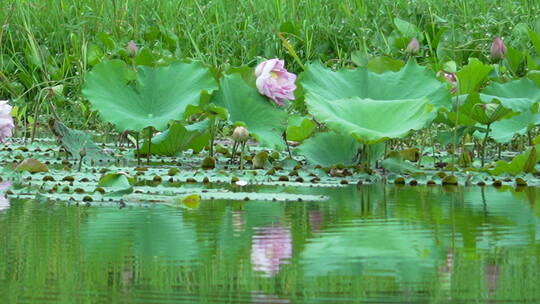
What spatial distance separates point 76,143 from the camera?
3906mm

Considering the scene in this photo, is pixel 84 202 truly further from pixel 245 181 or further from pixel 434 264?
pixel 434 264

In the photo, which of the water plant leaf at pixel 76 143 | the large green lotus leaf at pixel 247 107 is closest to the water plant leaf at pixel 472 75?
the large green lotus leaf at pixel 247 107

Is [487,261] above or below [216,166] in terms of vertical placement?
below

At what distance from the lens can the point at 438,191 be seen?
3.08 metres

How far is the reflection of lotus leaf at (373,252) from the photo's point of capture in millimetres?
1688

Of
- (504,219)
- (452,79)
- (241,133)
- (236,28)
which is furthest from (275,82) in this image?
(236,28)

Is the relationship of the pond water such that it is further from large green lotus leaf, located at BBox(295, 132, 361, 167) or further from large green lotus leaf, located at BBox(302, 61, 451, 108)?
large green lotus leaf, located at BBox(302, 61, 451, 108)

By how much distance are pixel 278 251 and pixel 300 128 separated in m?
1.79

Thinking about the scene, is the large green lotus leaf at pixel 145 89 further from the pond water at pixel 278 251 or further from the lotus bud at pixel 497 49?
the lotus bud at pixel 497 49

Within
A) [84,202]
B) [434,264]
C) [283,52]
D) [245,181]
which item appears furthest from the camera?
[283,52]

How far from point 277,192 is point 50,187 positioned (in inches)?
23.8

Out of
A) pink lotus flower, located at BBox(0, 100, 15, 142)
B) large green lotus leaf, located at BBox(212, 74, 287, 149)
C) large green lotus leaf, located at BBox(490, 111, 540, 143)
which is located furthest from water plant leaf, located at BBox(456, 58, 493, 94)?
pink lotus flower, located at BBox(0, 100, 15, 142)

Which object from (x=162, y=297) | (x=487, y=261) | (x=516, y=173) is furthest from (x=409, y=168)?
(x=162, y=297)

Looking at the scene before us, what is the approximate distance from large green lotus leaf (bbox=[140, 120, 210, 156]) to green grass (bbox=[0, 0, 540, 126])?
2.09m
